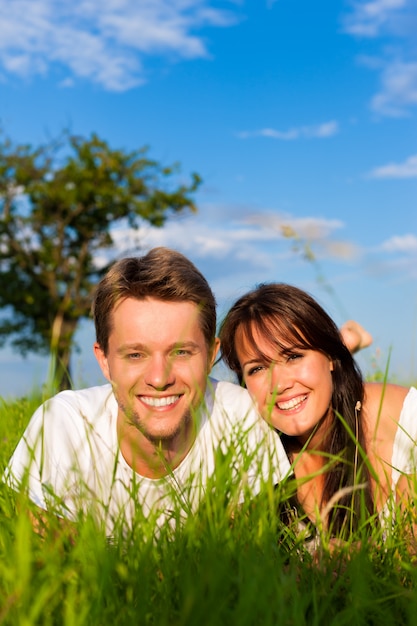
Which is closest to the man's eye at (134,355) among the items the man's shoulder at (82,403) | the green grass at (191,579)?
the man's shoulder at (82,403)

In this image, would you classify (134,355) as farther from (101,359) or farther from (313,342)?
(313,342)

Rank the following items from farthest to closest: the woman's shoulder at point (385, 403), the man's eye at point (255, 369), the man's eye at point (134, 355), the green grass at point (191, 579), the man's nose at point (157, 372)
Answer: the woman's shoulder at point (385, 403), the man's eye at point (255, 369), the man's eye at point (134, 355), the man's nose at point (157, 372), the green grass at point (191, 579)

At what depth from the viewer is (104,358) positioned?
12.4 feet

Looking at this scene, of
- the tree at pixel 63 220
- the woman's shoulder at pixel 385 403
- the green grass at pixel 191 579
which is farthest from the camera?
the tree at pixel 63 220

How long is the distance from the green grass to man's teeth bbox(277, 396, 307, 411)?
116cm

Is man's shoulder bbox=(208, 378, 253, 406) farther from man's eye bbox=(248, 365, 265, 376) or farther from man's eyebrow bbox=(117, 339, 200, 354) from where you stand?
man's eyebrow bbox=(117, 339, 200, 354)

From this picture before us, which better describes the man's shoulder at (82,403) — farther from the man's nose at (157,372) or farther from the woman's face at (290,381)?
the woman's face at (290,381)

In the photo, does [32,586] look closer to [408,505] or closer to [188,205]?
[408,505]

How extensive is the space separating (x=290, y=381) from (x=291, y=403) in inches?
4.8

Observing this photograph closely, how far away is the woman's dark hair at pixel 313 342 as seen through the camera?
3717 mm

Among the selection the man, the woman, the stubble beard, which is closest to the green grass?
the man

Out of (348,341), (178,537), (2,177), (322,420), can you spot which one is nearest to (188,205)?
(2,177)

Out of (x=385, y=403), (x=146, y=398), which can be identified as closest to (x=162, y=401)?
(x=146, y=398)

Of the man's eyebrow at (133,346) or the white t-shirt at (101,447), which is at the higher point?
the man's eyebrow at (133,346)
